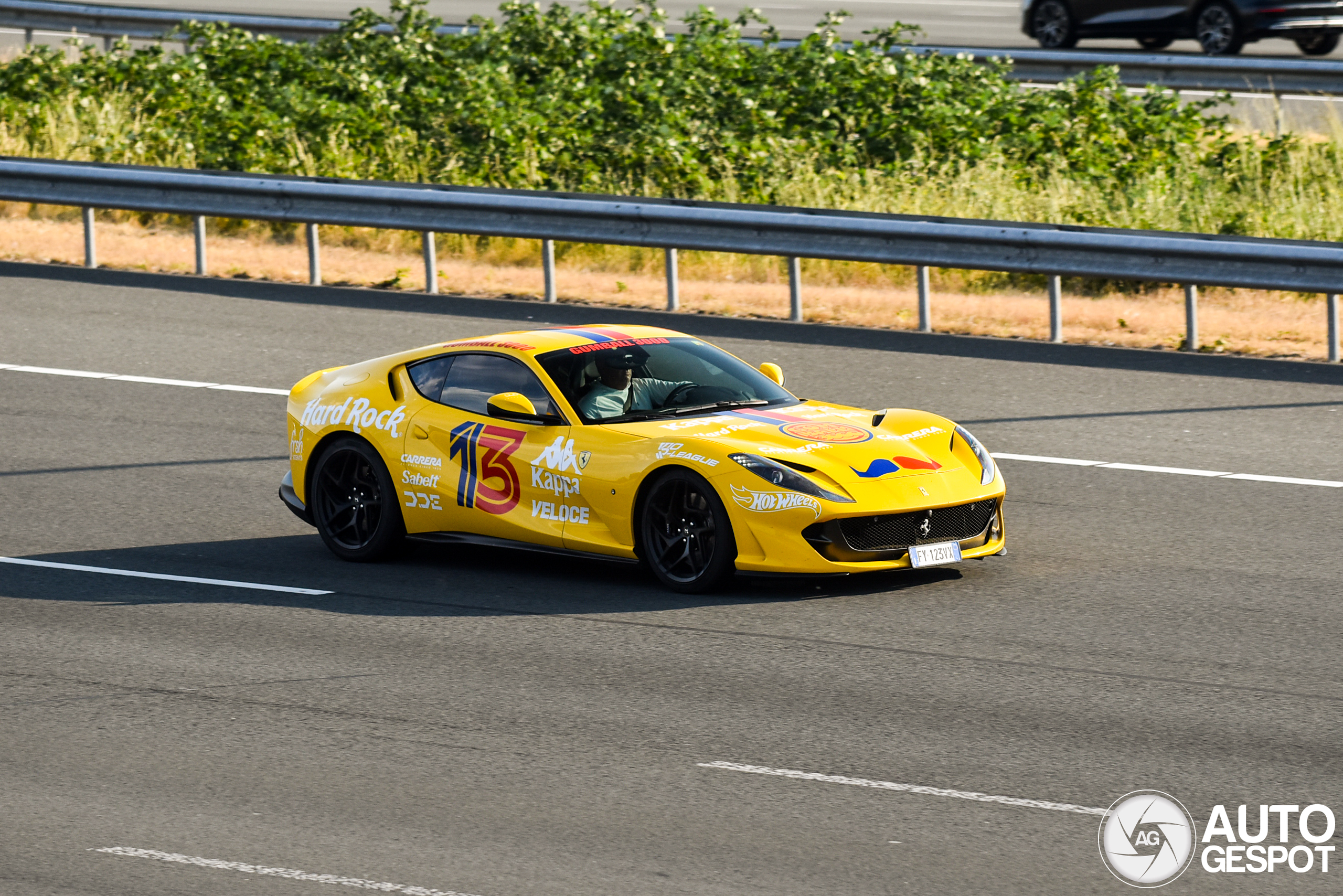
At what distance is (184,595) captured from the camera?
10.3 metres

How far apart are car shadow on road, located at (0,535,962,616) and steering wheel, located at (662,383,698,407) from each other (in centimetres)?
91

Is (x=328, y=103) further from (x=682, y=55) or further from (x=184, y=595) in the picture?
(x=184, y=595)

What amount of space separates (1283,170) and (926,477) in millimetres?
13325

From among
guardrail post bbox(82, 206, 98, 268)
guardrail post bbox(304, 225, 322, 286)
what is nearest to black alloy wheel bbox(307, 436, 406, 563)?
guardrail post bbox(304, 225, 322, 286)

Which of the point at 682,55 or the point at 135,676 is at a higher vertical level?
the point at 682,55

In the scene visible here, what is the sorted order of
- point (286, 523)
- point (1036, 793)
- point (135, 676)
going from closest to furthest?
point (1036, 793), point (135, 676), point (286, 523)

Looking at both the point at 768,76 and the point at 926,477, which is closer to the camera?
the point at 926,477

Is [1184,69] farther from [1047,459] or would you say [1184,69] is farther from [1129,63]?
[1047,459]

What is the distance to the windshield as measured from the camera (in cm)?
1058

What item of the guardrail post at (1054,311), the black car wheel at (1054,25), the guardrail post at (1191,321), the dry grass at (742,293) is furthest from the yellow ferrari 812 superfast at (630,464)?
the black car wheel at (1054,25)

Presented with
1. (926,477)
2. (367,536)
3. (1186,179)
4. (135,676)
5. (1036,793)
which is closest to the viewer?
(1036,793)

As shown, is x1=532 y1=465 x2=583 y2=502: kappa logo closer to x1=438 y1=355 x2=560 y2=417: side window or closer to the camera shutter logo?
x1=438 y1=355 x2=560 y2=417: side window

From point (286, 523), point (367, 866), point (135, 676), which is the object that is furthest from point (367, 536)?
point (367, 866)

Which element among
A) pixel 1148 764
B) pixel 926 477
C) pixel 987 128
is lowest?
pixel 1148 764
